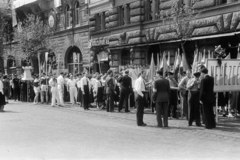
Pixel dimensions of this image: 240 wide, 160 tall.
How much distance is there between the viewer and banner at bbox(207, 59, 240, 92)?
13.3 m

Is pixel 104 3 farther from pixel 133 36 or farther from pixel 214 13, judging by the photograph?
pixel 214 13

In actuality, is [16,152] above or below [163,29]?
below

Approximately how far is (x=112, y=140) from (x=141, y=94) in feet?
11.8

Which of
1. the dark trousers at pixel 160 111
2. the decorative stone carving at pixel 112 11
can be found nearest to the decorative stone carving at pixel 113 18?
the decorative stone carving at pixel 112 11

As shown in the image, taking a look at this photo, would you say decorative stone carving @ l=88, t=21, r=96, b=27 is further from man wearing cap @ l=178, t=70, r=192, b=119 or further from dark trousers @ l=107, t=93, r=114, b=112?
man wearing cap @ l=178, t=70, r=192, b=119

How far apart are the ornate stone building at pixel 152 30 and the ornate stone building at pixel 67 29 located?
197 centimetres

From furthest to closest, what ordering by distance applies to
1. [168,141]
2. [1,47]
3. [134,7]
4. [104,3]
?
1. [1,47]
2. [104,3]
3. [134,7]
4. [168,141]

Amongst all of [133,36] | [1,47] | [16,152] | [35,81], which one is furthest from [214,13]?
[1,47]

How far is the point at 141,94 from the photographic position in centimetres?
1306

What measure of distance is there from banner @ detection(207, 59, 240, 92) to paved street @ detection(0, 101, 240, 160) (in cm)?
126

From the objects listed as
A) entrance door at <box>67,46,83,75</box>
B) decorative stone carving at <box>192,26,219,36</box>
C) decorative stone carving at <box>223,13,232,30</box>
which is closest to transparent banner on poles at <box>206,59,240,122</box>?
decorative stone carving at <box>223,13,232,30</box>

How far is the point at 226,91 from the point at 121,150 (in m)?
6.56

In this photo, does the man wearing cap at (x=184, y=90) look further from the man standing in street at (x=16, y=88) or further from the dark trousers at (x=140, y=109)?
the man standing in street at (x=16, y=88)

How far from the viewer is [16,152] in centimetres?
820
